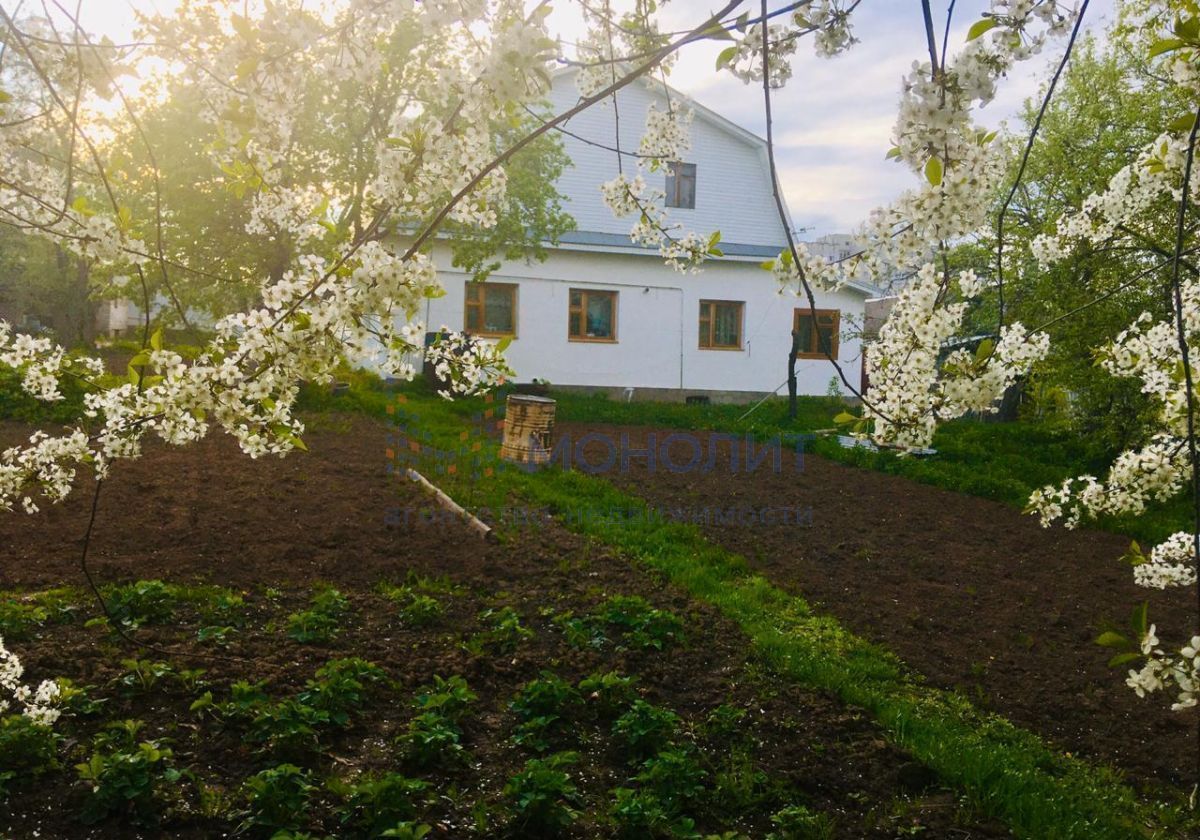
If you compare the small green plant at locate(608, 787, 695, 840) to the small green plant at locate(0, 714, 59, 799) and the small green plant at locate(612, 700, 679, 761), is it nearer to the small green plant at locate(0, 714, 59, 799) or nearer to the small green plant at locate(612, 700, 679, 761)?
the small green plant at locate(612, 700, 679, 761)

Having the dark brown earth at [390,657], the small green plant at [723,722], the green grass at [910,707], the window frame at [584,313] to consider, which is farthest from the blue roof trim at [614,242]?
the small green plant at [723,722]

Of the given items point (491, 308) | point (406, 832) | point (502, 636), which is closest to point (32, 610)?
point (502, 636)

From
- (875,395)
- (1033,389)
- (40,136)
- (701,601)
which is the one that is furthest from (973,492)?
(40,136)

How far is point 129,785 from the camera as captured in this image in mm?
2611

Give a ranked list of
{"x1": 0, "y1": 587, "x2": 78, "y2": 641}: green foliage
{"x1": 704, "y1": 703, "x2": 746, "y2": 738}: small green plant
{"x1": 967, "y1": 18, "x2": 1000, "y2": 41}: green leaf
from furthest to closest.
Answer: {"x1": 0, "y1": 587, "x2": 78, "y2": 641}: green foliage < {"x1": 704, "y1": 703, "x2": 746, "y2": 738}: small green plant < {"x1": 967, "y1": 18, "x2": 1000, "y2": 41}: green leaf

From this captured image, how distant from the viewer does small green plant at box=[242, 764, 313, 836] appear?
2.60 m

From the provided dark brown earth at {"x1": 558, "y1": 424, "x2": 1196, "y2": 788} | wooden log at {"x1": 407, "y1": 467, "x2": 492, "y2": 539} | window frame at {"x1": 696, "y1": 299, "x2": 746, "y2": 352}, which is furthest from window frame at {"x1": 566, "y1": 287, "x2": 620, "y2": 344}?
wooden log at {"x1": 407, "y1": 467, "x2": 492, "y2": 539}

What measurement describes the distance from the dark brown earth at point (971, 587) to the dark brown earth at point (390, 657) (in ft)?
3.42

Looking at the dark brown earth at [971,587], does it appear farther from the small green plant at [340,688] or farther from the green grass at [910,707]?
the small green plant at [340,688]

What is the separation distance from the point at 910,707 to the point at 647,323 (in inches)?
510

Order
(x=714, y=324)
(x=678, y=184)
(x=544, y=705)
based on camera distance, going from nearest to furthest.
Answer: (x=544, y=705), (x=678, y=184), (x=714, y=324)

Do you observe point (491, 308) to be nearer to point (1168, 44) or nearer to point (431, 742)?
point (431, 742)

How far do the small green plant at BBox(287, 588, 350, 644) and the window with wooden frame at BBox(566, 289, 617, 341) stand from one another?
12.0 metres

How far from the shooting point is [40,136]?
11.4 feet
